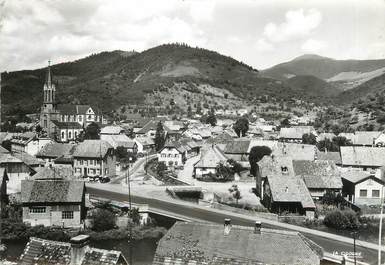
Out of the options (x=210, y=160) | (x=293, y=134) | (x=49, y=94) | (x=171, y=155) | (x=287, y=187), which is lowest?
(x=287, y=187)

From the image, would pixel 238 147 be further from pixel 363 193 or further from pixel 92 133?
pixel 92 133

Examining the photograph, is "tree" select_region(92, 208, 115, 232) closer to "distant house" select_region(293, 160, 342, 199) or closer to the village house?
"distant house" select_region(293, 160, 342, 199)

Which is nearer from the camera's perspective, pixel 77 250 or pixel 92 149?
pixel 77 250

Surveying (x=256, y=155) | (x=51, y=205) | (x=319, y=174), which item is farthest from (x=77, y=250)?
(x=256, y=155)

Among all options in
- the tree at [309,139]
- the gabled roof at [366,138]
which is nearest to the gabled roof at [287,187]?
the tree at [309,139]

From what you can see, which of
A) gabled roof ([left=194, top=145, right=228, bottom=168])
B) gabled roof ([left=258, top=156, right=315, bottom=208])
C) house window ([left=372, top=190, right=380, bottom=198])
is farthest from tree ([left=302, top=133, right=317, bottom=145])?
gabled roof ([left=258, top=156, right=315, bottom=208])

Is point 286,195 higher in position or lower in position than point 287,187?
lower

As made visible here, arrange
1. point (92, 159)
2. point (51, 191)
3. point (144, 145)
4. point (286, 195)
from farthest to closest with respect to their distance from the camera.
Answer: point (144, 145), point (92, 159), point (286, 195), point (51, 191)

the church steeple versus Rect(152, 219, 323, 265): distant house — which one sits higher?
the church steeple
